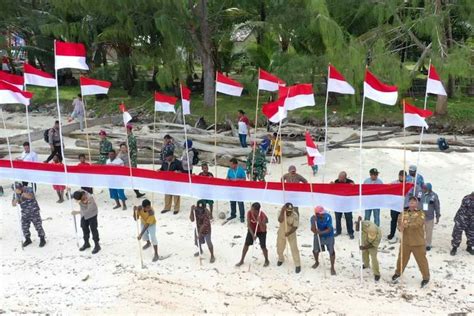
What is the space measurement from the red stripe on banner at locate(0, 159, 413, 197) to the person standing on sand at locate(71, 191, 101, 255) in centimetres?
181

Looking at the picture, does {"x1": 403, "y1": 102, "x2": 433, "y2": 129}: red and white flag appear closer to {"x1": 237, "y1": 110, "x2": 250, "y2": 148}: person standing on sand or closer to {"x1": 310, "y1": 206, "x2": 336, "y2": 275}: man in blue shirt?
{"x1": 310, "y1": 206, "x2": 336, "y2": 275}: man in blue shirt

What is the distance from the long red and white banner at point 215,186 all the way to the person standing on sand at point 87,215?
5.75 feet

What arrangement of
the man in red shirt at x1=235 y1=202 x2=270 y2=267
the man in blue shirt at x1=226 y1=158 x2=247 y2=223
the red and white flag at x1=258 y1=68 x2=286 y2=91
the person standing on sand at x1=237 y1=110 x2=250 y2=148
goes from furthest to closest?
1. the person standing on sand at x1=237 y1=110 x2=250 y2=148
2. the red and white flag at x1=258 y1=68 x2=286 y2=91
3. the man in blue shirt at x1=226 y1=158 x2=247 y2=223
4. the man in red shirt at x1=235 y1=202 x2=270 y2=267

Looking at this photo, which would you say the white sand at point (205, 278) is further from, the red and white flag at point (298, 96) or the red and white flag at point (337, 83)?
the red and white flag at point (337, 83)

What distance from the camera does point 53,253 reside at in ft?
33.7

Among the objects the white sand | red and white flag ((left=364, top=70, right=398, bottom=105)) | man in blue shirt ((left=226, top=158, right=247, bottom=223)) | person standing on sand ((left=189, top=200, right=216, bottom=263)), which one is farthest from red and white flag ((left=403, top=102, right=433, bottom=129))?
person standing on sand ((left=189, top=200, right=216, bottom=263))

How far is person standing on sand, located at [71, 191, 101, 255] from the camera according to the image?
32.1 ft

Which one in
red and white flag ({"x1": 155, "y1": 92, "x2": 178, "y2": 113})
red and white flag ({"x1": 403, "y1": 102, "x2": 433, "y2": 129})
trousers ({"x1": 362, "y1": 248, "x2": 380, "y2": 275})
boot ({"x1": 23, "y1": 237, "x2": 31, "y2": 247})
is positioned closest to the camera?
trousers ({"x1": 362, "y1": 248, "x2": 380, "y2": 275})

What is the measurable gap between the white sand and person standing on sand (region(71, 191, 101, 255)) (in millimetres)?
249

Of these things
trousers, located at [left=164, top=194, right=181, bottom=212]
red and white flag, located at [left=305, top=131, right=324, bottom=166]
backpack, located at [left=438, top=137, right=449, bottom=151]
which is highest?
red and white flag, located at [left=305, top=131, right=324, bottom=166]

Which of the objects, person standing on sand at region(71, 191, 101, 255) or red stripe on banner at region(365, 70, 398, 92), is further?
person standing on sand at region(71, 191, 101, 255)

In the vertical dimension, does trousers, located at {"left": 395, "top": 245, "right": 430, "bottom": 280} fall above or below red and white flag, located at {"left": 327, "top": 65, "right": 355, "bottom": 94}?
below

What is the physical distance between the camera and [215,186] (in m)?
11.0

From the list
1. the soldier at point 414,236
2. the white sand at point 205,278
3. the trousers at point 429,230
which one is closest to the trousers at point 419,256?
the soldier at point 414,236
